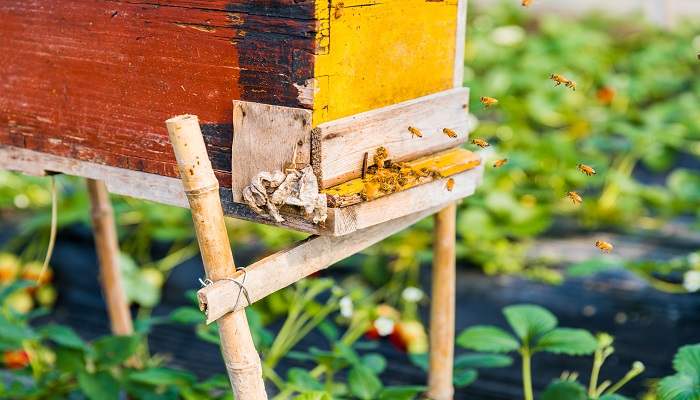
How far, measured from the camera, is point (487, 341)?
79.7 inches

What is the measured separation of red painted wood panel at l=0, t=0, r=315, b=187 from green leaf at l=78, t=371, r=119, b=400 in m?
0.76

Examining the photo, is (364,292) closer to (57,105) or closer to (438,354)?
(438,354)

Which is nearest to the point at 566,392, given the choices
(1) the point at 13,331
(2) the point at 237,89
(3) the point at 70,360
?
(2) the point at 237,89

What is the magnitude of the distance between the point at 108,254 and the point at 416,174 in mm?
1321

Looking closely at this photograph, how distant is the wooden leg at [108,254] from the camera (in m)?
2.42

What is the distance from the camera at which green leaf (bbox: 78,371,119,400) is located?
2.16 m

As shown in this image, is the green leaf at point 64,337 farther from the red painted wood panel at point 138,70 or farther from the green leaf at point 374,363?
the green leaf at point 374,363

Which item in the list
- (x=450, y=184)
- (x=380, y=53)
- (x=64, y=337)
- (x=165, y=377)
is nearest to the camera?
(x=380, y=53)

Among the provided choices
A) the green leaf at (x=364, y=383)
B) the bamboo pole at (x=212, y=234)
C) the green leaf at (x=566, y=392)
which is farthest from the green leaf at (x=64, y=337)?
the green leaf at (x=566, y=392)

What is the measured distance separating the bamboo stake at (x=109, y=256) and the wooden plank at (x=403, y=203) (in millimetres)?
1163

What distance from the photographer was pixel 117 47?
1546mm

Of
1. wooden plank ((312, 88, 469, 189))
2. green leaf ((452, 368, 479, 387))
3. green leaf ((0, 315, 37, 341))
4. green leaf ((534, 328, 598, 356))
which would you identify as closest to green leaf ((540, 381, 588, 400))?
green leaf ((534, 328, 598, 356))

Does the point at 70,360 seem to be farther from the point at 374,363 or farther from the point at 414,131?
the point at 414,131

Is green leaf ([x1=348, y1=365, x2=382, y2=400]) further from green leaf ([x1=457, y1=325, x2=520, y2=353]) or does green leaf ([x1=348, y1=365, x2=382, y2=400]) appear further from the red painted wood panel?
the red painted wood panel
